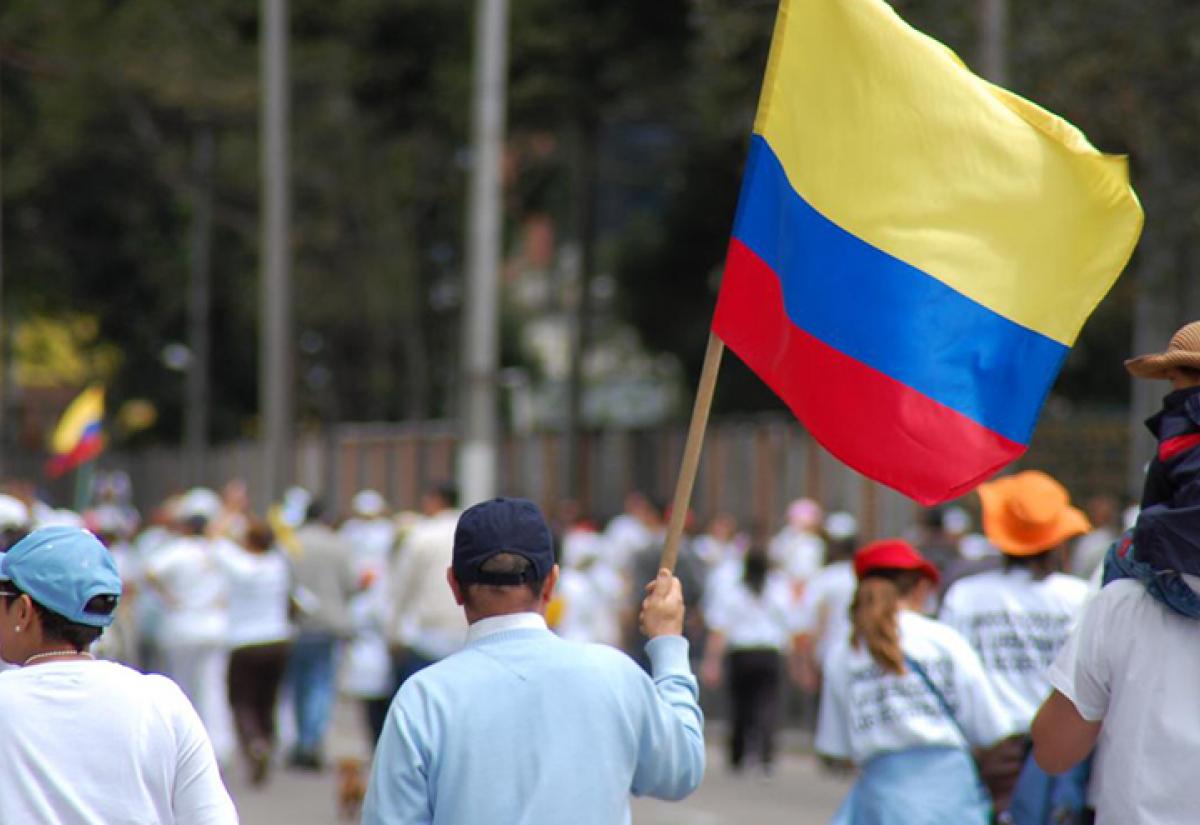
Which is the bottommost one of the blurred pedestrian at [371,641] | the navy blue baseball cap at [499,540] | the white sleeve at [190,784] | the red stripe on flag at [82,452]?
the blurred pedestrian at [371,641]

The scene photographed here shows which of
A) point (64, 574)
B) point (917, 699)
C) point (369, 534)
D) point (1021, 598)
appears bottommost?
point (369, 534)

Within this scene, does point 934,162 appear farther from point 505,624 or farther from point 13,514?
point 13,514

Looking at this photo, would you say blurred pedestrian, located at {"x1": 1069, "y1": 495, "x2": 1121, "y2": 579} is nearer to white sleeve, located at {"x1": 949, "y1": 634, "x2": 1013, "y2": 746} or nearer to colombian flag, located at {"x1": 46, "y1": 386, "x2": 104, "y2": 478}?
white sleeve, located at {"x1": 949, "y1": 634, "x2": 1013, "y2": 746}

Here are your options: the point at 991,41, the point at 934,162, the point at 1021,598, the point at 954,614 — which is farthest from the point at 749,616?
the point at 934,162

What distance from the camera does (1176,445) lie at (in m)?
5.17

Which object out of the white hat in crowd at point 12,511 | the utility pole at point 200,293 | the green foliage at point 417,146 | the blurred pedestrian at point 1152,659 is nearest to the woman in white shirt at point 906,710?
the blurred pedestrian at point 1152,659

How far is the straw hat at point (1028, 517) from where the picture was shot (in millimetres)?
8148

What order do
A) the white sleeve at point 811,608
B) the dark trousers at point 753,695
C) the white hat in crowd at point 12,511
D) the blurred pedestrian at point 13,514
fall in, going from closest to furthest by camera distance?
the blurred pedestrian at point 13,514, the white hat in crowd at point 12,511, the white sleeve at point 811,608, the dark trousers at point 753,695

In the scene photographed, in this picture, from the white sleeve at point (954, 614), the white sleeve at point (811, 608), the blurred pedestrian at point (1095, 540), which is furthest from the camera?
the white sleeve at point (811, 608)

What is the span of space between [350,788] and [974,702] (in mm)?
7357

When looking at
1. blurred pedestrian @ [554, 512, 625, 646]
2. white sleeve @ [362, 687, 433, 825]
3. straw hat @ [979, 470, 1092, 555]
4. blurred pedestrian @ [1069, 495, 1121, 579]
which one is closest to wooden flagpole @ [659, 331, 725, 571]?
white sleeve @ [362, 687, 433, 825]

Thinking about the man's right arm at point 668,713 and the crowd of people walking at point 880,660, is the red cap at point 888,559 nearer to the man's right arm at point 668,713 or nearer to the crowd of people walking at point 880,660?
the crowd of people walking at point 880,660

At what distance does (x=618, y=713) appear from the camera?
485cm

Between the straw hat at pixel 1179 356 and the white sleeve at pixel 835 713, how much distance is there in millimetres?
2669
